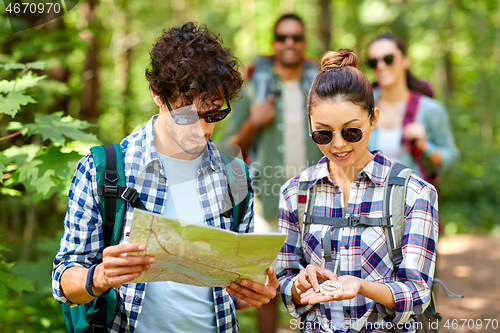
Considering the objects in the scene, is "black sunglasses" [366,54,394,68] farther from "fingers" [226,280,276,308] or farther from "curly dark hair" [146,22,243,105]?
"fingers" [226,280,276,308]

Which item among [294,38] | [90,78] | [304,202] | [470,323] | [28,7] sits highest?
[90,78]

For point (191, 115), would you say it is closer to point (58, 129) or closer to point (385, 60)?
point (58, 129)

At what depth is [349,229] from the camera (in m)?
1.83

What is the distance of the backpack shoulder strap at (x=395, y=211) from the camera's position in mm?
1760

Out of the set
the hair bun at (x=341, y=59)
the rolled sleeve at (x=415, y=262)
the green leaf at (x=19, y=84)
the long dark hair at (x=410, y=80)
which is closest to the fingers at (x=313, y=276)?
the rolled sleeve at (x=415, y=262)

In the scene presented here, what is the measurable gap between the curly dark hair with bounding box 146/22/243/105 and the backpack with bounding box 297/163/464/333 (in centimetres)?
58

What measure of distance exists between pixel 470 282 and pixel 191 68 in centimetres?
614

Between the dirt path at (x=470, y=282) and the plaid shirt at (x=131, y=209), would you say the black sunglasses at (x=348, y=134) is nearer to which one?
the plaid shirt at (x=131, y=209)

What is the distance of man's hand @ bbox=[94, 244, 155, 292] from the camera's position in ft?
4.51

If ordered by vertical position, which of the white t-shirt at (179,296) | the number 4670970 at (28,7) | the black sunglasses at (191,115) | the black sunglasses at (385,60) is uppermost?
the number 4670970 at (28,7)

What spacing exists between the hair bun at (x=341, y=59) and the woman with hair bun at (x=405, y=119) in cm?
173

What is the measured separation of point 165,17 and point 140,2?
6.39 ft

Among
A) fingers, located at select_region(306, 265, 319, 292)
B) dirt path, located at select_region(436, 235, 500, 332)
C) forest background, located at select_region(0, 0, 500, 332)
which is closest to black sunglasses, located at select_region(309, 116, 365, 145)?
fingers, located at select_region(306, 265, 319, 292)

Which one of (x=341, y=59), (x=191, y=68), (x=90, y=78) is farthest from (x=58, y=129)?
(x=90, y=78)
